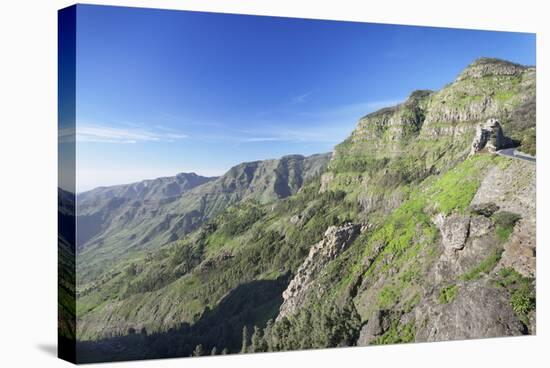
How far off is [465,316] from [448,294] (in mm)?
766

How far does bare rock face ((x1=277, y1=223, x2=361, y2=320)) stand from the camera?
63.7 ft

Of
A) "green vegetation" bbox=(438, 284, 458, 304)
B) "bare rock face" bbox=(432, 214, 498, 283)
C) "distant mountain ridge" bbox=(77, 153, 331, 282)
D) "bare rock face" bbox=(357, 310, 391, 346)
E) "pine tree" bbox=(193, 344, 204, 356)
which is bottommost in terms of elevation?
"pine tree" bbox=(193, 344, 204, 356)

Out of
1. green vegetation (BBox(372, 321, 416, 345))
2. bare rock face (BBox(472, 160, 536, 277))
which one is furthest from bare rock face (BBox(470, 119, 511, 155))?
green vegetation (BBox(372, 321, 416, 345))

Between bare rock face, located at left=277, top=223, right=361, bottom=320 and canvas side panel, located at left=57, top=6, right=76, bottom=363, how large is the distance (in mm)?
6408

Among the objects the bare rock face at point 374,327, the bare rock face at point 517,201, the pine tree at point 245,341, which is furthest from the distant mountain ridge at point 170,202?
the bare rock face at point 517,201

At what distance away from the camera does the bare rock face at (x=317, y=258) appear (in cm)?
1942

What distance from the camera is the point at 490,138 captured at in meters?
20.8

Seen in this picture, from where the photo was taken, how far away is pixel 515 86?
2112cm

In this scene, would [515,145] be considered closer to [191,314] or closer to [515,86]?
[515,86]

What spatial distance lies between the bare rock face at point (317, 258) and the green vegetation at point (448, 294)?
3201mm

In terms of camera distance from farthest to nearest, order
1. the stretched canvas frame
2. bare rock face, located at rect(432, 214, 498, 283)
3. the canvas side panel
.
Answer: bare rock face, located at rect(432, 214, 498, 283) → the stretched canvas frame → the canvas side panel

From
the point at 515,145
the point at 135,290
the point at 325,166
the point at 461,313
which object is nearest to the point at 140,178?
the point at 135,290

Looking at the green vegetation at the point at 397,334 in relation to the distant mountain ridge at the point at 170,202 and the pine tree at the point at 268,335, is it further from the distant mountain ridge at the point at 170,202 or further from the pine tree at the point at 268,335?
the distant mountain ridge at the point at 170,202

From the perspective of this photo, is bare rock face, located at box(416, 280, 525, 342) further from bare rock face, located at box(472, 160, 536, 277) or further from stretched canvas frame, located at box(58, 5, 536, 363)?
bare rock face, located at box(472, 160, 536, 277)
